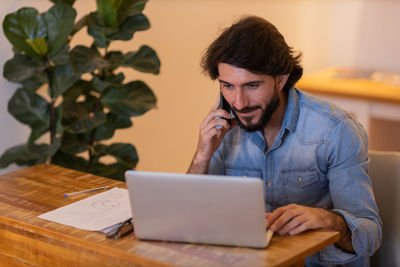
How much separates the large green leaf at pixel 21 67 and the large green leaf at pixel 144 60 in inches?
13.5

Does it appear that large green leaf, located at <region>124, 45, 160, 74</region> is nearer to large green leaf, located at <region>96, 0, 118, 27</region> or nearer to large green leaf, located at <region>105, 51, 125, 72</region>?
large green leaf, located at <region>105, 51, 125, 72</region>

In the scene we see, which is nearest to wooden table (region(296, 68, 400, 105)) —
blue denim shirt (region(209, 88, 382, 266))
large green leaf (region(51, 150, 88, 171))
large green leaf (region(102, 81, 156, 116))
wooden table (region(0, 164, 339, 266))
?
large green leaf (region(102, 81, 156, 116))

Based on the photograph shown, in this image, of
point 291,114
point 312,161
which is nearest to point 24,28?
point 291,114

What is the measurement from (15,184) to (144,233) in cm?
68

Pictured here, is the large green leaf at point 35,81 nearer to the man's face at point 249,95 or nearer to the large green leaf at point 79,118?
the large green leaf at point 79,118

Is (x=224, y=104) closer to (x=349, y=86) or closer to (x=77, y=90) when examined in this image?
(x=77, y=90)

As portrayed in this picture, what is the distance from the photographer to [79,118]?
2.49 metres

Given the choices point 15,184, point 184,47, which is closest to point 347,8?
point 184,47

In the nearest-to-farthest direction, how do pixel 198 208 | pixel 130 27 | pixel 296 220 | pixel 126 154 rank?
pixel 198 208
pixel 296 220
pixel 130 27
pixel 126 154

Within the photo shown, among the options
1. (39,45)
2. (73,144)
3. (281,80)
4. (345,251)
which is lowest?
(345,251)

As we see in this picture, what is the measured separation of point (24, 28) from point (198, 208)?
1324 millimetres

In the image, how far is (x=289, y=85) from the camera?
A: 6.73ft

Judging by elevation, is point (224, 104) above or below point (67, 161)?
above

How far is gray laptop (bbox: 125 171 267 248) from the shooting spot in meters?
1.37
